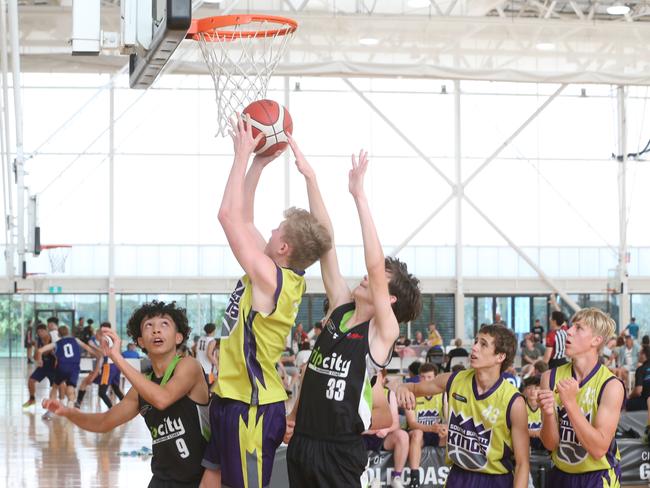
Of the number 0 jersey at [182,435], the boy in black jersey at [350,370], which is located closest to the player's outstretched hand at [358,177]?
the boy in black jersey at [350,370]

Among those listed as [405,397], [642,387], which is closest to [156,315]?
[405,397]

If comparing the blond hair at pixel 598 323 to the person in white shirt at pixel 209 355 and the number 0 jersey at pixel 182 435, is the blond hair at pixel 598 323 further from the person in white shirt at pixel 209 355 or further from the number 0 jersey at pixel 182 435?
the person in white shirt at pixel 209 355

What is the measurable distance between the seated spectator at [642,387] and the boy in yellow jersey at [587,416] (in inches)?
290

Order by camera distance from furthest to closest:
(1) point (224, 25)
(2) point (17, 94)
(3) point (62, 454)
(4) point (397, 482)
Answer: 1. (2) point (17, 94)
2. (3) point (62, 454)
3. (4) point (397, 482)
4. (1) point (224, 25)

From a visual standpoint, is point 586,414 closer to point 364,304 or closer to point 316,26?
point 364,304

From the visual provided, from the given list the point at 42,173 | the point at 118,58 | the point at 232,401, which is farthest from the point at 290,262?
the point at 42,173

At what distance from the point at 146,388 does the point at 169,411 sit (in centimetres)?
28

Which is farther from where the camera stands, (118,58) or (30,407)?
(30,407)

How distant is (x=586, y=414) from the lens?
463cm

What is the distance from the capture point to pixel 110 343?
3.99 m

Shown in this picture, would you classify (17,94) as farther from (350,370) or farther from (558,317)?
(350,370)

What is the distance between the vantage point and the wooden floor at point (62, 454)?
31.7 ft

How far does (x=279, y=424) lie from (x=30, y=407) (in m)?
13.7

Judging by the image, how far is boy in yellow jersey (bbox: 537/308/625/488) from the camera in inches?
177
